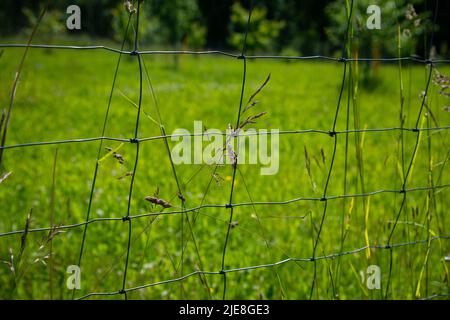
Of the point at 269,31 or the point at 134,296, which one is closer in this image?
the point at 134,296

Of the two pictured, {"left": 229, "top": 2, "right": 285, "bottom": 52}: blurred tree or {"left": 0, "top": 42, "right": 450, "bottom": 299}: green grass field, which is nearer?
{"left": 0, "top": 42, "right": 450, "bottom": 299}: green grass field

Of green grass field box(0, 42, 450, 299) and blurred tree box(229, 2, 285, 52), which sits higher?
blurred tree box(229, 2, 285, 52)

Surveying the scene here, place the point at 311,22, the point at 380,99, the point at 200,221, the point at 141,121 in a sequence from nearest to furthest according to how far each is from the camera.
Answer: the point at 200,221, the point at 141,121, the point at 380,99, the point at 311,22

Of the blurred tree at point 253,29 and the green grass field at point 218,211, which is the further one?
the blurred tree at point 253,29

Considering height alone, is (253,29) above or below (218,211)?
above

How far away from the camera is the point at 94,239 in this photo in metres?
2.61

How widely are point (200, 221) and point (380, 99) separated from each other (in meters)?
6.31

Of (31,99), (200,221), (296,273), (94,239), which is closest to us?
(296,273)

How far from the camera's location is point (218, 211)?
121 inches

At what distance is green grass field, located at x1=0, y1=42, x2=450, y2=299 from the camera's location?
70.5 inches

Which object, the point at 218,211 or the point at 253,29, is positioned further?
the point at 253,29

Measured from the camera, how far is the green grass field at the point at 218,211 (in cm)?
179

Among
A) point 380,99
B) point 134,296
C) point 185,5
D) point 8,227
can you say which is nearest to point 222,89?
point 380,99
